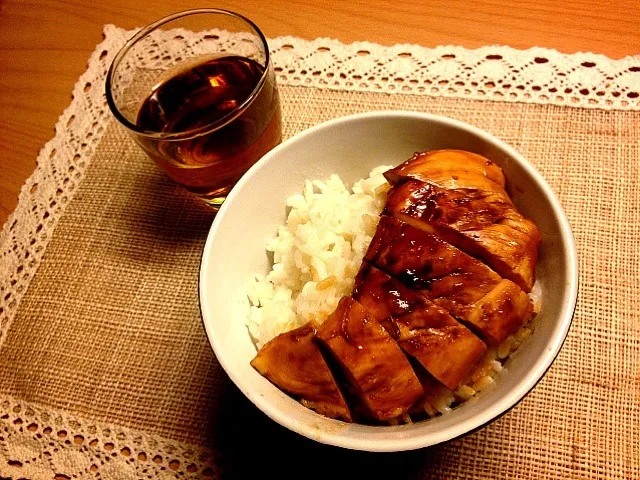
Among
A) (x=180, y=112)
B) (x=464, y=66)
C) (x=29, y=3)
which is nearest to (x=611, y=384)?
(x=464, y=66)

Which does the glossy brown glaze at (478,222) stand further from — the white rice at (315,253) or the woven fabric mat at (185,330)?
the woven fabric mat at (185,330)

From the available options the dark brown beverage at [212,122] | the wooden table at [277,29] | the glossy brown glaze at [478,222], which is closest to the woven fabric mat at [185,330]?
the wooden table at [277,29]

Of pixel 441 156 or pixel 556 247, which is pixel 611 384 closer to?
pixel 556 247

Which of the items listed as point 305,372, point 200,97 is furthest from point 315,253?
point 200,97

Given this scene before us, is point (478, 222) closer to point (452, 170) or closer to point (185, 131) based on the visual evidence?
point (452, 170)

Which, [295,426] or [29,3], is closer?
[295,426]

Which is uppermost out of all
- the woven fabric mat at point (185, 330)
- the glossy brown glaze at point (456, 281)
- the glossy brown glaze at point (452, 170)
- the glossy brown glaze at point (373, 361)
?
the glossy brown glaze at point (452, 170)
